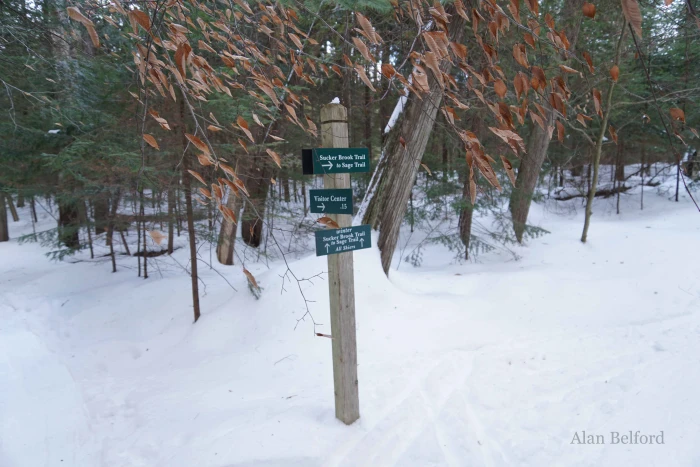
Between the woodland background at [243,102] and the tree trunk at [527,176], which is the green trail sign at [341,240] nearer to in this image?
the woodland background at [243,102]

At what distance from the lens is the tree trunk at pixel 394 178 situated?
5.41m

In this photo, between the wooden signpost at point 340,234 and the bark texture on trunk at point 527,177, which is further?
the bark texture on trunk at point 527,177

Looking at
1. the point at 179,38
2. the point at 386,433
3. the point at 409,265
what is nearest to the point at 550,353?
the point at 386,433

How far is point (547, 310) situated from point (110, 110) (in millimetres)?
6653

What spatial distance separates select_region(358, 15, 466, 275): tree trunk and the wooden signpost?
9.00 feet

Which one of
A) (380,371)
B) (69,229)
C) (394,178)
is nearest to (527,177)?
(394,178)

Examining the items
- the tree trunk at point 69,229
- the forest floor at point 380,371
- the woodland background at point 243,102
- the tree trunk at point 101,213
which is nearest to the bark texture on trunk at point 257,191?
the woodland background at point 243,102

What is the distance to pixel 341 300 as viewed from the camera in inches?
114

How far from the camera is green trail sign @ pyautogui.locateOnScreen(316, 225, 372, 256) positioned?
103 inches

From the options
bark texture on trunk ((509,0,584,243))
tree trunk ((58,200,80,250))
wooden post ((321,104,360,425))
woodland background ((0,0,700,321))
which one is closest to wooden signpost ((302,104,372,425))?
wooden post ((321,104,360,425))

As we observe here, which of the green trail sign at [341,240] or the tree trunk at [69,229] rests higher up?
the green trail sign at [341,240]

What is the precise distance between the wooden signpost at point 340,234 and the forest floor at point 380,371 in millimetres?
392

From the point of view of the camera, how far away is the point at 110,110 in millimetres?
5859

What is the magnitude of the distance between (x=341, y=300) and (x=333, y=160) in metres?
0.99
